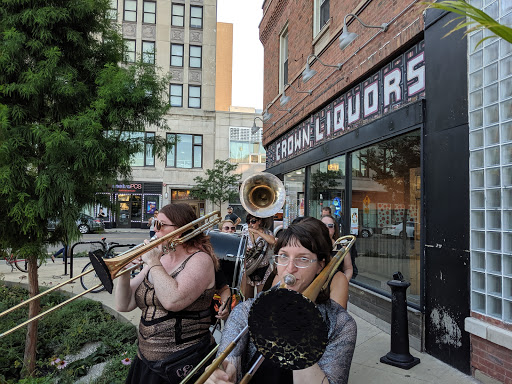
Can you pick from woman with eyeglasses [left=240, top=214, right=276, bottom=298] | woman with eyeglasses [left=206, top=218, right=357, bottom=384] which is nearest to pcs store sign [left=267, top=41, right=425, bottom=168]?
woman with eyeglasses [left=240, top=214, right=276, bottom=298]

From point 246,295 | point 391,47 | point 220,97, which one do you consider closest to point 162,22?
point 220,97

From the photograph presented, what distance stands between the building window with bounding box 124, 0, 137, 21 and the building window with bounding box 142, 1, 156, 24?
75 centimetres

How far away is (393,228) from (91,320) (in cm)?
516

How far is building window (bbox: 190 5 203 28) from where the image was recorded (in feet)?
99.7

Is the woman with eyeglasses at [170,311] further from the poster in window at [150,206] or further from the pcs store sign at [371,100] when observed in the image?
the poster in window at [150,206]

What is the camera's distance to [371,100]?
638cm

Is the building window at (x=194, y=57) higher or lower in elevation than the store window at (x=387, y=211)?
higher

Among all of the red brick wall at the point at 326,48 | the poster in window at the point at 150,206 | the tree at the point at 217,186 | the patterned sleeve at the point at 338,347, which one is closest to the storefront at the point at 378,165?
the red brick wall at the point at 326,48

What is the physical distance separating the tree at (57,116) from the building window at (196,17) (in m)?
27.9

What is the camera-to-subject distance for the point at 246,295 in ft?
15.0

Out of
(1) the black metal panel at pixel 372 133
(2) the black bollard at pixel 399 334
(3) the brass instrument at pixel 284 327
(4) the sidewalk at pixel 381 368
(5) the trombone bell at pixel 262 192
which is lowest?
(4) the sidewalk at pixel 381 368

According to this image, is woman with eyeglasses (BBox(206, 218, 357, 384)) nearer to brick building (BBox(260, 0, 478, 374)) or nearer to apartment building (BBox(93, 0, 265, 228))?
brick building (BBox(260, 0, 478, 374))

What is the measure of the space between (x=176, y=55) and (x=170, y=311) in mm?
30891

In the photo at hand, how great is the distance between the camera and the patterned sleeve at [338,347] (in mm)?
1484
